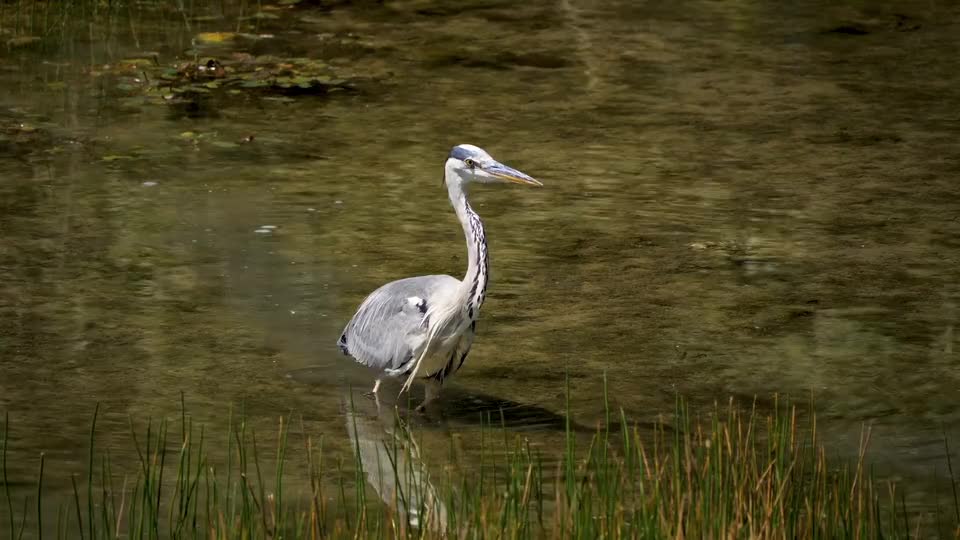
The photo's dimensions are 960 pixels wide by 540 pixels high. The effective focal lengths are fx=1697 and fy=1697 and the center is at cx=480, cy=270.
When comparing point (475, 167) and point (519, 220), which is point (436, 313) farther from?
point (519, 220)

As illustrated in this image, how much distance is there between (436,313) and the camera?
20.5 ft

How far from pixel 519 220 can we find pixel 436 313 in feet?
8.37

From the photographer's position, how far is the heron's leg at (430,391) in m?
6.37

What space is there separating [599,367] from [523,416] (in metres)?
0.64

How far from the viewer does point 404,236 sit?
330 inches

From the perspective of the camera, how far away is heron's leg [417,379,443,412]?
20.9 feet

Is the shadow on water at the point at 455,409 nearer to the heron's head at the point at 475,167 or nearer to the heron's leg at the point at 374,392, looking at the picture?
the heron's leg at the point at 374,392

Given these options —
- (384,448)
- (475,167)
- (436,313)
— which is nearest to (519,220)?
(475,167)

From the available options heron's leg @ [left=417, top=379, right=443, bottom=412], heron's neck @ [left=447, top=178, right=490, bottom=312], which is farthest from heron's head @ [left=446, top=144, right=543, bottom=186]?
heron's leg @ [left=417, top=379, right=443, bottom=412]

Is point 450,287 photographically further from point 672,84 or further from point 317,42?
point 317,42

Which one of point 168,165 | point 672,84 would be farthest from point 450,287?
point 672,84

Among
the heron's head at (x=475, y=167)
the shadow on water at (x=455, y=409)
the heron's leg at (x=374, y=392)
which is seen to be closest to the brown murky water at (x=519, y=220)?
the shadow on water at (x=455, y=409)

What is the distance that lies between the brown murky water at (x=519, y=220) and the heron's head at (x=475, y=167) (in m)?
0.83

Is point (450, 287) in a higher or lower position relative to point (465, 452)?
higher
